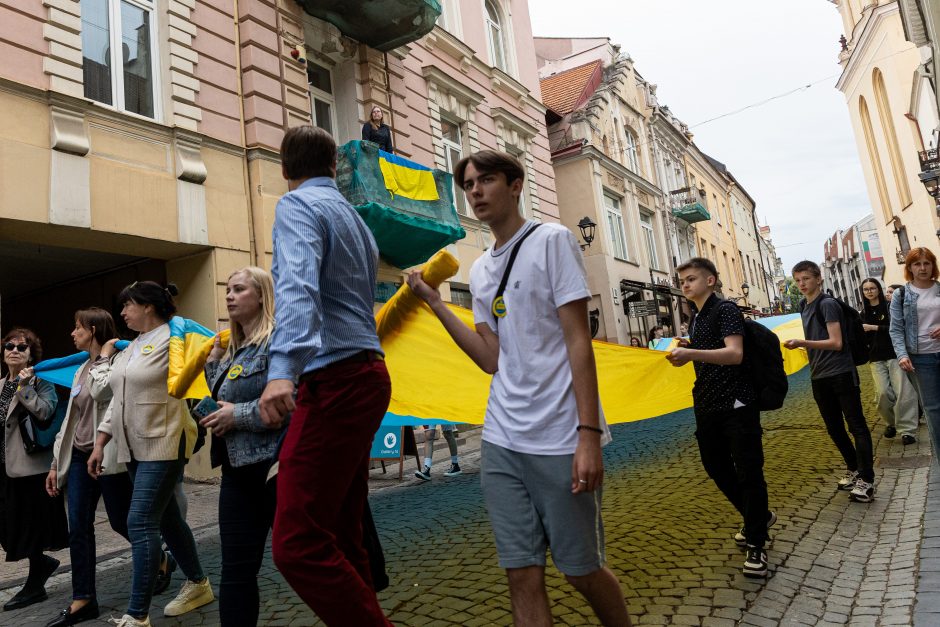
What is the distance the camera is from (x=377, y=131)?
12492 millimetres

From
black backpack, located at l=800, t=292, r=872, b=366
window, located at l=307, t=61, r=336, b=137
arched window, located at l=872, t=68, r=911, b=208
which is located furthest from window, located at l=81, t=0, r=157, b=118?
arched window, located at l=872, t=68, r=911, b=208

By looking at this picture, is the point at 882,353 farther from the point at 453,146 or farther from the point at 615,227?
the point at 615,227

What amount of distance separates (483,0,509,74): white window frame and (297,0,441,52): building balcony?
5674 mm

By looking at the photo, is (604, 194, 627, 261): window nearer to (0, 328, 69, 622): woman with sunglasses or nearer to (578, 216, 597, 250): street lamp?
(578, 216, 597, 250): street lamp

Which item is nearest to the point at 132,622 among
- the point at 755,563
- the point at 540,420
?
the point at 540,420

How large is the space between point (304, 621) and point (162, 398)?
1.51 m

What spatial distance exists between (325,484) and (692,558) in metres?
2.86

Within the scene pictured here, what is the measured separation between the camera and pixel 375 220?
38.1 ft

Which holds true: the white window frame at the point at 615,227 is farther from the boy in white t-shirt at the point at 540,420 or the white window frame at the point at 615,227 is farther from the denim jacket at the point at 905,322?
the boy in white t-shirt at the point at 540,420

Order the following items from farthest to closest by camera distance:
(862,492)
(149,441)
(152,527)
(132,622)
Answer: (862,492) → (149,441) → (152,527) → (132,622)

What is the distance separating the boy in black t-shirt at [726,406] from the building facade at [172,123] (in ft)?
24.7

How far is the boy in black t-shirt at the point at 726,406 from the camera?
12.6ft

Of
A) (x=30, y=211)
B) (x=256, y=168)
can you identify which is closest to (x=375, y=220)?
(x=256, y=168)

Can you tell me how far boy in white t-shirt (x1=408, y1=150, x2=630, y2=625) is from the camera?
2.10m
